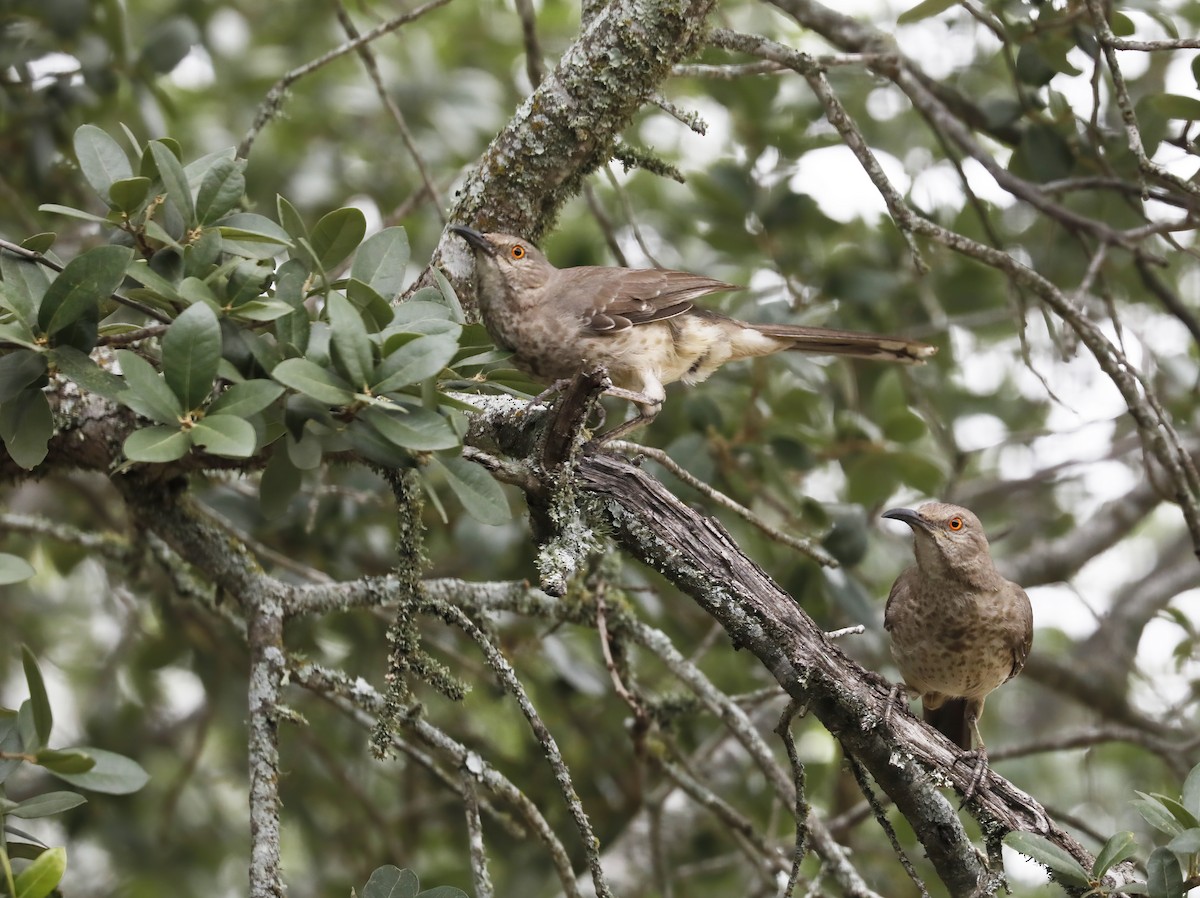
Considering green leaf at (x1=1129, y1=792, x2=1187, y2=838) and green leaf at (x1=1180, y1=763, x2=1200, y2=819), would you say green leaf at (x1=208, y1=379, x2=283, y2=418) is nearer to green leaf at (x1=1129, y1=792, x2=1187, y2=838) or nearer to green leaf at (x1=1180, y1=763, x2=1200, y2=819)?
green leaf at (x1=1129, y1=792, x2=1187, y2=838)

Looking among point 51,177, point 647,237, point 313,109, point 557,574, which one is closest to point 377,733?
point 557,574

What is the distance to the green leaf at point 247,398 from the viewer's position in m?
2.26

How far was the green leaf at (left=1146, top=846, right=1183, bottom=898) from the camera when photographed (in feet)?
7.55

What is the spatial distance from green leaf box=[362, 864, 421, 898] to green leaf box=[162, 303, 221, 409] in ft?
3.53

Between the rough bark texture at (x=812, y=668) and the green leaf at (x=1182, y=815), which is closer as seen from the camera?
the green leaf at (x=1182, y=815)

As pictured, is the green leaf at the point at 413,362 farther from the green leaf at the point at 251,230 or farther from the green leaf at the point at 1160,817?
the green leaf at the point at 1160,817

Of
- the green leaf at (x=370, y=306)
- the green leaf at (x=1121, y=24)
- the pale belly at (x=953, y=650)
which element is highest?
the green leaf at (x=1121, y=24)

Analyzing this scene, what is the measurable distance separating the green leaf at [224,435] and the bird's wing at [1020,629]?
2.65 metres

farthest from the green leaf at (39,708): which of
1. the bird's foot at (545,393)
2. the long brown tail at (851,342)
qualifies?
the long brown tail at (851,342)

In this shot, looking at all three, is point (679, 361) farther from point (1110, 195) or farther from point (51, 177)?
point (51, 177)

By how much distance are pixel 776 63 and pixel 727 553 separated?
164 centimetres

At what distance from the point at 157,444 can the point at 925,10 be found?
123 inches

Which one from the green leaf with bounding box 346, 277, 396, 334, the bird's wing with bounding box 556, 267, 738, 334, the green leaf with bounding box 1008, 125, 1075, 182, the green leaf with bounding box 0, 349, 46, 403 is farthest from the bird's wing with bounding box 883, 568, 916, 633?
the green leaf with bounding box 0, 349, 46, 403

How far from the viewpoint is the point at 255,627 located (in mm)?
3104
